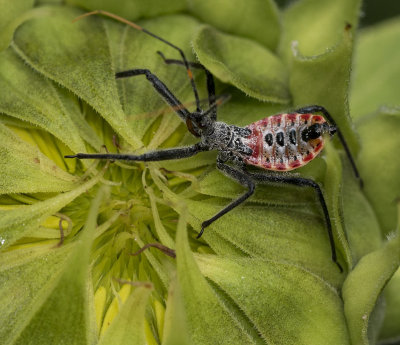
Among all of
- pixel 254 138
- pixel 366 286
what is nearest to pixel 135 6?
pixel 254 138

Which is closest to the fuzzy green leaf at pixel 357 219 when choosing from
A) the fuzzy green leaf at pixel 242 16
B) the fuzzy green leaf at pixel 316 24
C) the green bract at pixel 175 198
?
the green bract at pixel 175 198

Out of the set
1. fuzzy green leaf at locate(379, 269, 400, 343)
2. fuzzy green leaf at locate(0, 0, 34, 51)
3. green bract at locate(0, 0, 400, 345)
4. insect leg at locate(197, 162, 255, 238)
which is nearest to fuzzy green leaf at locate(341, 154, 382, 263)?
green bract at locate(0, 0, 400, 345)

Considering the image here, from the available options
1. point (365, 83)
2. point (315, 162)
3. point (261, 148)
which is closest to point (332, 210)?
point (315, 162)

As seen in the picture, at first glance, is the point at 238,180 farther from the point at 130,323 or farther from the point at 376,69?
the point at 376,69

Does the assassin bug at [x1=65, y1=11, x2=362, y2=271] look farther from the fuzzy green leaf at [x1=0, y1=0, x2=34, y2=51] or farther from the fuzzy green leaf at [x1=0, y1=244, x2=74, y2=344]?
the fuzzy green leaf at [x1=0, y1=244, x2=74, y2=344]

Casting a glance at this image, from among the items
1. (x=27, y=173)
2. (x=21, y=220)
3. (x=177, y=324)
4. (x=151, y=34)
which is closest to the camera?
(x=177, y=324)

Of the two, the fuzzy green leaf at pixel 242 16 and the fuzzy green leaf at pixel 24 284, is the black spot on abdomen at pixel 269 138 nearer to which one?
the fuzzy green leaf at pixel 242 16
